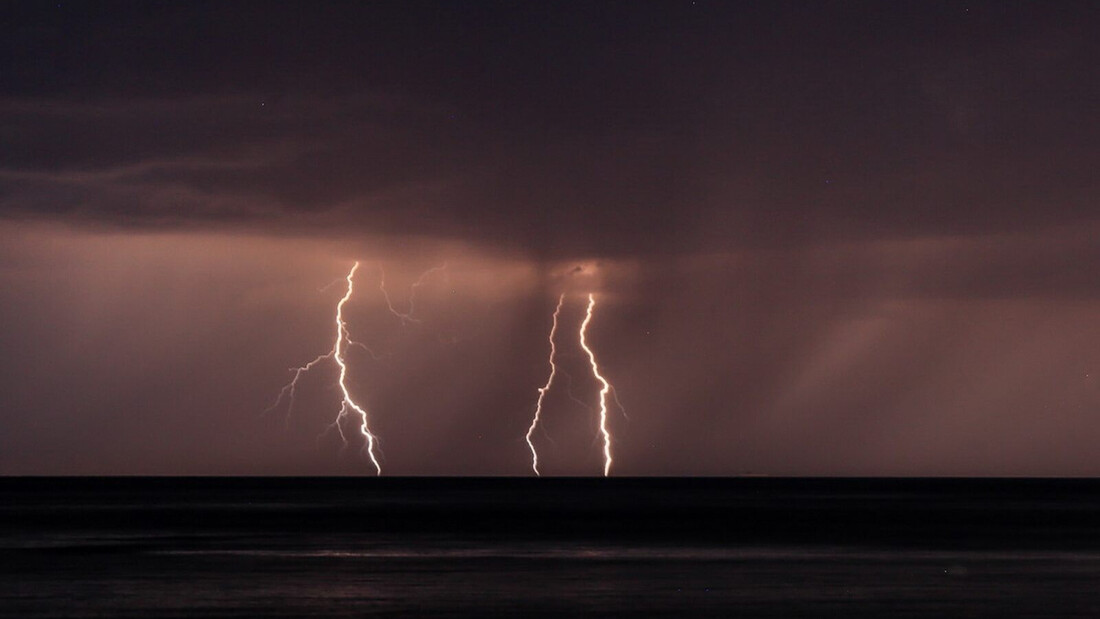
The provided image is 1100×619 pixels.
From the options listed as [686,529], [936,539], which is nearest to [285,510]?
[686,529]

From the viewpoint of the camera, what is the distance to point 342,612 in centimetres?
3847

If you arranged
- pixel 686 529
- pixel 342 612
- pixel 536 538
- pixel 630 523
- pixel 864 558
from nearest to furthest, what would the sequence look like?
pixel 342 612, pixel 864 558, pixel 536 538, pixel 686 529, pixel 630 523

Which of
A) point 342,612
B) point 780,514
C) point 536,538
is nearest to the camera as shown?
point 342,612

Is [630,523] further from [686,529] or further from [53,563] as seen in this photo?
[53,563]

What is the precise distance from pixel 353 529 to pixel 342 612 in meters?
44.9

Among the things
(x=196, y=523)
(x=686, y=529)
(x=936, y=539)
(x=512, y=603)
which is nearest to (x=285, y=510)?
(x=196, y=523)

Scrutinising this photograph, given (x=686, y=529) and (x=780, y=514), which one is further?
(x=780, y=514)

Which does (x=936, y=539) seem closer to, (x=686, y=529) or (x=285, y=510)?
(x=686, y=529)

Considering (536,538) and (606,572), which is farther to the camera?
(536,538)

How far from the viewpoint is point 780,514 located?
351 ft

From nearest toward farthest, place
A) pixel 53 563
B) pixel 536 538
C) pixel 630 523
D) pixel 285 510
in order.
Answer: pixel 53 563, pixel 536 538, pixel 630 523, pixel 285 510

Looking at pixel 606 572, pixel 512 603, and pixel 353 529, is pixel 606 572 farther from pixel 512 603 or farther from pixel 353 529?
pixel 353 529

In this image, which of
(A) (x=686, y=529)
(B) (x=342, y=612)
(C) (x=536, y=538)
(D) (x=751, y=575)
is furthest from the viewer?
(A) (x=686, y=529)

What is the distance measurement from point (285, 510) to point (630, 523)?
3751cm
